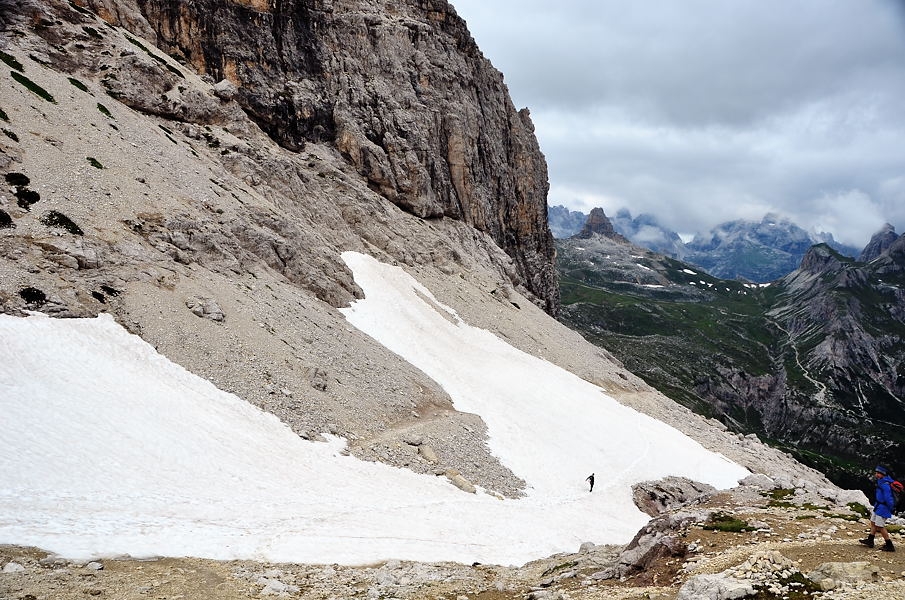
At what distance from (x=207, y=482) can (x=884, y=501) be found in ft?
76.4

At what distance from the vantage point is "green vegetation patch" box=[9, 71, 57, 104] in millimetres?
47219

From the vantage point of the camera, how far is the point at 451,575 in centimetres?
1717

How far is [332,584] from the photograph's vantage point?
15.2m

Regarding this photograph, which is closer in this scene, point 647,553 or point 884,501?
point 884,501

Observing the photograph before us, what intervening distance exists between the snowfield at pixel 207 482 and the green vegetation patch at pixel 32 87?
31059mm

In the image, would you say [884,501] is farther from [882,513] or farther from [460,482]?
[460,482]

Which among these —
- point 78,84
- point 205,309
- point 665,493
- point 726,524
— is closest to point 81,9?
point 78,84

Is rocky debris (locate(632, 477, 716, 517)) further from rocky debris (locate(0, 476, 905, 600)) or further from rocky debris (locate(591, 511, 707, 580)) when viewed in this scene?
rocky debris (locate(591, 511, 707, 580))

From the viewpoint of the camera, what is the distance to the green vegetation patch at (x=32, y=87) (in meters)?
47.2

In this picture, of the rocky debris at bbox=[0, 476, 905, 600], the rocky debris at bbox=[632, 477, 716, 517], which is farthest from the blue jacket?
the rocky debris at bbox=[632, 477, 716, 517]

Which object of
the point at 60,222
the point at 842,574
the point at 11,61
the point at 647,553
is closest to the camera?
the point at 842,574

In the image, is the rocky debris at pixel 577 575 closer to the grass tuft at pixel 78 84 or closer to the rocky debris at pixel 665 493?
the rocky debris at pixel 665 493

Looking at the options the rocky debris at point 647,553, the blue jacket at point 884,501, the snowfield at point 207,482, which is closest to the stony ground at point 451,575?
the rocky debris at point 647,553

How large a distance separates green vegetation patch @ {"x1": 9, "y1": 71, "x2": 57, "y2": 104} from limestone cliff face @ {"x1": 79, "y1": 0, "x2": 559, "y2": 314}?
90.4ft
